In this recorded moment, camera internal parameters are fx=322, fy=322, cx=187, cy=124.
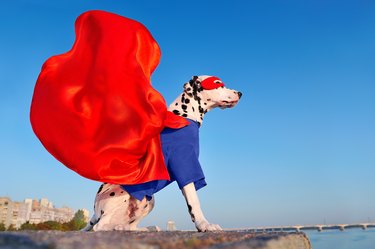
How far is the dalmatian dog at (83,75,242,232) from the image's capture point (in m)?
3.41

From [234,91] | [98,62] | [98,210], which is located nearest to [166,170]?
[98,210]

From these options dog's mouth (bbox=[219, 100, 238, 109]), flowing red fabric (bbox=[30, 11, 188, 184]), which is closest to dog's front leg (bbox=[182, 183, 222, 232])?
flowing red fabric (bbox=[30, 11, 188, 184])

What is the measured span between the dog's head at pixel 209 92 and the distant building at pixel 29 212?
275 ft

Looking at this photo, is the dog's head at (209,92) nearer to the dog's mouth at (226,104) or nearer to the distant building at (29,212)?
the dog's mouth at (226,104)

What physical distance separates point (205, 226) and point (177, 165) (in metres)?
0.70

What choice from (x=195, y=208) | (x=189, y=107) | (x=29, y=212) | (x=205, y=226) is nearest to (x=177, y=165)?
(x=195, y=208)

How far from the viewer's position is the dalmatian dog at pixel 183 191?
3412 mm

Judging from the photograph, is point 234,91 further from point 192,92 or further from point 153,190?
point 153,190

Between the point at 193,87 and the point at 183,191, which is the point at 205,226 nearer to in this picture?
the point at 183,191

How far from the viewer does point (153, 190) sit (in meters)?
3.52

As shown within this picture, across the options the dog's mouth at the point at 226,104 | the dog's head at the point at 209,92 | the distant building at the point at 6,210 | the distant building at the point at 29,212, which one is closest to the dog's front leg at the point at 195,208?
the dog's head at the point at 209,92

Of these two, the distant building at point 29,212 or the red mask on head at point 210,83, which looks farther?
the distant building at point 29,212

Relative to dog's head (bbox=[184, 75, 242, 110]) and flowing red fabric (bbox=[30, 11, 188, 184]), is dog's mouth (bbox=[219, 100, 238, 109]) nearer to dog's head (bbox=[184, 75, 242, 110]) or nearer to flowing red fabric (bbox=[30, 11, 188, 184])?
dog's head (bbox=[184, 75, 242, 110])

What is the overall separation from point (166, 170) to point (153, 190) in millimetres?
314
